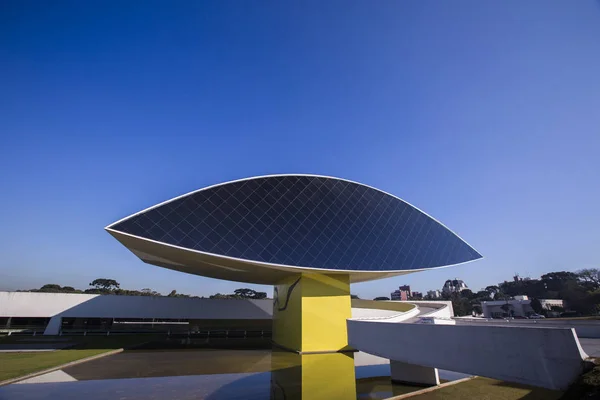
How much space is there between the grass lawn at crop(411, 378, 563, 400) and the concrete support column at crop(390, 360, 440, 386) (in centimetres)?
100

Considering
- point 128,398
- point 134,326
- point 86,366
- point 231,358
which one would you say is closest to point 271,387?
point 128,398

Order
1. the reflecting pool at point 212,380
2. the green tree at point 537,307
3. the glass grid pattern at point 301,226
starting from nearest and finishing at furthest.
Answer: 1. the reflecting pool at point 212,380
2. the glass grid pattern at point 301,226
3. the green tree at point 537,307

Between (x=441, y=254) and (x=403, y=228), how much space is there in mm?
4865

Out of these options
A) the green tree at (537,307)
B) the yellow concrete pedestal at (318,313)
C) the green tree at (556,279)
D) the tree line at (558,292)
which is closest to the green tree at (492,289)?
the tree line at (558,292)

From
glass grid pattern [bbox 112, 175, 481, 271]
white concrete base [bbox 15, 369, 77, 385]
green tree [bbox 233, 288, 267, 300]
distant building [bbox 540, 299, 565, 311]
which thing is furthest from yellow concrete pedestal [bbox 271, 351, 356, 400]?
green tree [bbox 233, 288, 267, 300]

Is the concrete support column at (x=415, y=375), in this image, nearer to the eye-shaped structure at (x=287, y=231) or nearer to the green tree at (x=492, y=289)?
the eye-shaped structure at (x=287, y=231)

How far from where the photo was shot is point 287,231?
23219 mm

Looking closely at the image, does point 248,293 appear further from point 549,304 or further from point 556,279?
point 556,279

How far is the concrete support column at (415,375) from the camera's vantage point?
43.3 ft

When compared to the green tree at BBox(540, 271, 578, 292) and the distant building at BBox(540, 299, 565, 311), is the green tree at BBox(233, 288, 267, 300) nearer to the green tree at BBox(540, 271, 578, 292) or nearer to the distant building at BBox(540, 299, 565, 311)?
the distant building at BBox(540, 299, 565, 311)

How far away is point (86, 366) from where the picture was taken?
52.3 ft

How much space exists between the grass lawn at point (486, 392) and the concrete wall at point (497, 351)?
218 centimetres

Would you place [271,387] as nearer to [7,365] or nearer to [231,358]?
[231,358]

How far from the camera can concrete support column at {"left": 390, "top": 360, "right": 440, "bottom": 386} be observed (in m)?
13.2
